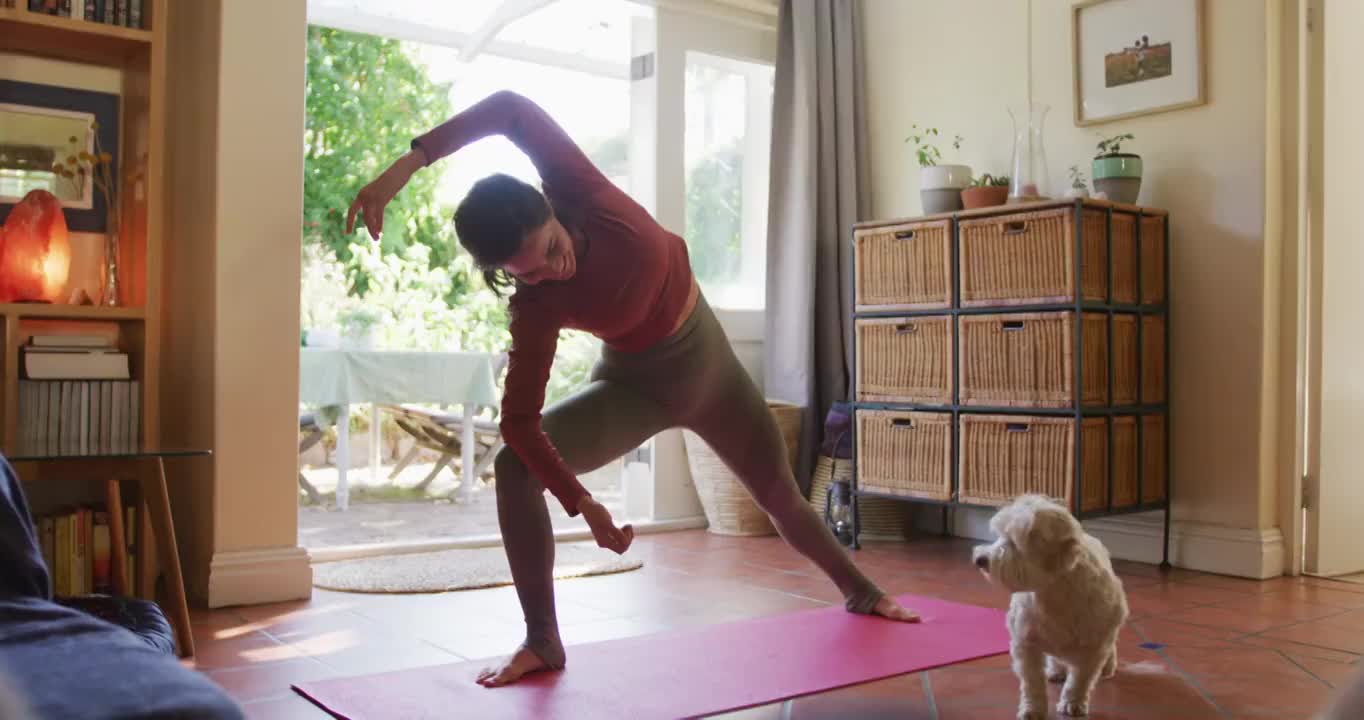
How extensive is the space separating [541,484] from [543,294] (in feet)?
1.25

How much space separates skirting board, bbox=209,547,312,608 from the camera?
3270 millimetres

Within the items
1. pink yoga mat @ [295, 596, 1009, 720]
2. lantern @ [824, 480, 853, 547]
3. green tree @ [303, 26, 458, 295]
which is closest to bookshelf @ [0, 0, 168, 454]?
pink yoga mat @ [295, 596, 1009, 720]

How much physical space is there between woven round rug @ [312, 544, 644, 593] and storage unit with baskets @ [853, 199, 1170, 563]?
3.54ft

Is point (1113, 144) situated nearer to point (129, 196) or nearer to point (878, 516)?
point (878, 516)

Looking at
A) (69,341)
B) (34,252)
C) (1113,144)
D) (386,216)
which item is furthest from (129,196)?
(386,216)

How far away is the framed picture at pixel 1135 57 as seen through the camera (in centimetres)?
391

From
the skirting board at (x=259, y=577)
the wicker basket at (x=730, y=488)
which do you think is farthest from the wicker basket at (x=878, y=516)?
the skirting board at (x=259, y=577)

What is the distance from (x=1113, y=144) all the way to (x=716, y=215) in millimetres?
1762

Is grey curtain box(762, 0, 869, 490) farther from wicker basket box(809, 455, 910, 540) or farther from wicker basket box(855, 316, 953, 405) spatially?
wicker basket box(855, 316, 953, 405)

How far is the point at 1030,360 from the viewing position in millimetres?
3797

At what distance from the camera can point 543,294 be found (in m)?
2.21

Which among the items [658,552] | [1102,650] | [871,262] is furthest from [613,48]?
[1102,650]

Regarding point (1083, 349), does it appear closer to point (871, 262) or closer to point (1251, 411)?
point (1251, 411)

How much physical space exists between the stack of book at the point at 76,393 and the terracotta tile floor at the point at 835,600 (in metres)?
0.57
